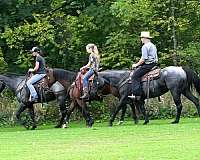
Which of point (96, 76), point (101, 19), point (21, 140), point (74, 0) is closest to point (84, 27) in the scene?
point (101, 19)

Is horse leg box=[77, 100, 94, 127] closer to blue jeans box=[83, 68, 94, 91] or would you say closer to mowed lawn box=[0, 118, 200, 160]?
blue jeans box=[83, 68, 94, 91]

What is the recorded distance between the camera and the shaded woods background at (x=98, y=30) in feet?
97.1

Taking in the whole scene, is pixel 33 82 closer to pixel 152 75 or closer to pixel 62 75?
pixel 62 75

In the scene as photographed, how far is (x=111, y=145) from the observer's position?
531 inches

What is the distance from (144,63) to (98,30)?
12.1 meters

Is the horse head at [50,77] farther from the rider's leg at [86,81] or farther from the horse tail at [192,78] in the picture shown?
the horse tail at [192,78]

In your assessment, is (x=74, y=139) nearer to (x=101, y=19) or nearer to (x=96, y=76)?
(x=96, y=76)

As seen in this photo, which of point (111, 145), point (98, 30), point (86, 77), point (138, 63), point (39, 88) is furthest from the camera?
point (98, 30)

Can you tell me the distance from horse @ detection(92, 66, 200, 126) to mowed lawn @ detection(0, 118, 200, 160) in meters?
2.20

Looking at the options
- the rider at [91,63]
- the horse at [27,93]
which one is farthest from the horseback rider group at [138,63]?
the horse at [27,93]

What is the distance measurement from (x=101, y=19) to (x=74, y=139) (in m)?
16.1

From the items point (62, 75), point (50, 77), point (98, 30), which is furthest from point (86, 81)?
point (98, 30)

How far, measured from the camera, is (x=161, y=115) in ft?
78.7

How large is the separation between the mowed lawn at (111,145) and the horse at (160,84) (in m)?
2.20
